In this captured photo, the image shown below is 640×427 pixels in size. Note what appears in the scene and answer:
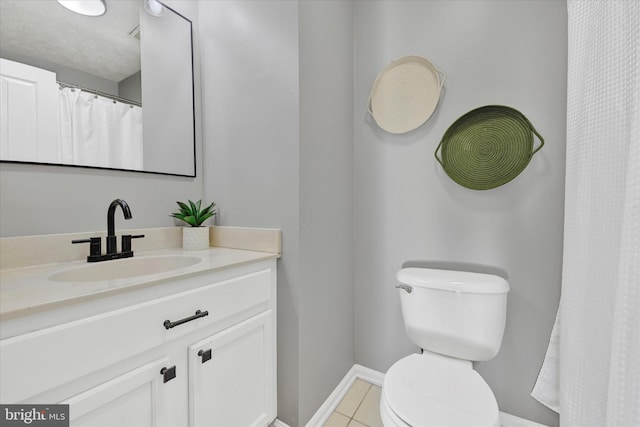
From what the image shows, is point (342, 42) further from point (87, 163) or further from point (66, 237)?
point (66, 237)

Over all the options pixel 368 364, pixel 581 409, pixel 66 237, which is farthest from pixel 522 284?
pixel 66 237

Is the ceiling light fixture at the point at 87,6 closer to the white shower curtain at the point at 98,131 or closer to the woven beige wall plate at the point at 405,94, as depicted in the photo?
the white shower curtain at the point at 98,131

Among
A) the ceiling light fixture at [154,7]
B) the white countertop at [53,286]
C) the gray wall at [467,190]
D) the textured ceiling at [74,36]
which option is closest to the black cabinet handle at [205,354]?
the white countertop at [53,286]

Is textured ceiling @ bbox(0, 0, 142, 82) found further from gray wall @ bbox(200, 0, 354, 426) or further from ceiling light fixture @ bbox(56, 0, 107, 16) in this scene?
gray wall @ bbox(200, 0, 354, 426)

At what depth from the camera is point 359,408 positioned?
1.36 m

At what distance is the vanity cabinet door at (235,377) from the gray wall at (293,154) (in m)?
0.09

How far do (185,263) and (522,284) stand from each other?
1524 millimetres

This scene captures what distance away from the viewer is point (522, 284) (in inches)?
46.8

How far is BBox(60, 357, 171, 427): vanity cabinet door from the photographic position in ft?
1.95

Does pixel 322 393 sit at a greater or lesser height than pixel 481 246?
lesser

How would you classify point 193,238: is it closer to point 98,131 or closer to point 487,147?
point 98,131

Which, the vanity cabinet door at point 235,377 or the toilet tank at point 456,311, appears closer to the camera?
the vanity cabinet door at point 235,377

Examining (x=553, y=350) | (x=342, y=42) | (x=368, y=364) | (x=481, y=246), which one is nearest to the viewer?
(x=553, y=350)

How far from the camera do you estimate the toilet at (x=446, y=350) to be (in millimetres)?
804
